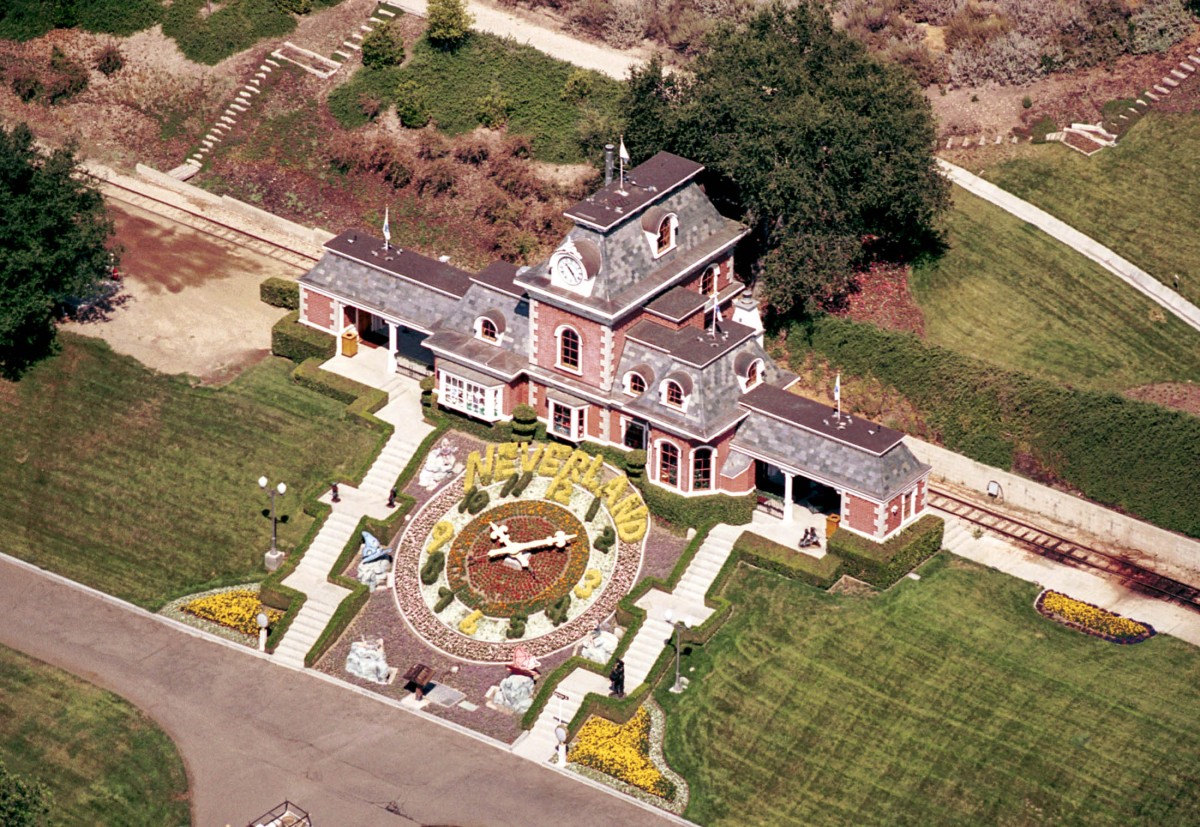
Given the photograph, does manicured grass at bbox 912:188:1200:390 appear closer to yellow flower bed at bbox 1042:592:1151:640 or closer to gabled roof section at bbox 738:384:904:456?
gabled roof section at bbox 738:384:904:456

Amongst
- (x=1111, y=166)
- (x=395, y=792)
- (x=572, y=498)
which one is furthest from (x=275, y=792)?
(x=1111, y=166)

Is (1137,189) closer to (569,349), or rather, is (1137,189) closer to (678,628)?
(569,349)

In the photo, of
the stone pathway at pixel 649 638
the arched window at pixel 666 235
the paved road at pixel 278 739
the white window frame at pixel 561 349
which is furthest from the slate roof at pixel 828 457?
the paved road at pixel 278 739

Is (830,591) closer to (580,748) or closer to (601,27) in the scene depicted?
(580,748)

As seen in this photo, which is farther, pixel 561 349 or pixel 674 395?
pixel 561 349

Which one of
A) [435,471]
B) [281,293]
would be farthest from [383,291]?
[435,471]
